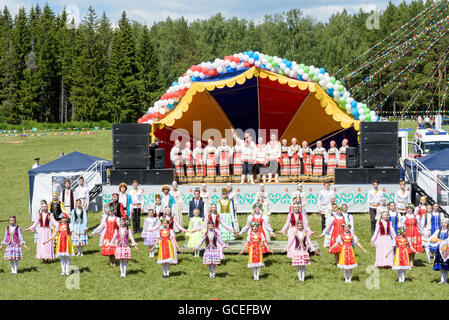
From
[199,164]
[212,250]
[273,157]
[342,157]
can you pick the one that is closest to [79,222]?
[212,250]

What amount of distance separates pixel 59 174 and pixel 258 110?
8438 millimetres

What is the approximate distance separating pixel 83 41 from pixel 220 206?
220 ft

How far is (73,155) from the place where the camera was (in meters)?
20.5

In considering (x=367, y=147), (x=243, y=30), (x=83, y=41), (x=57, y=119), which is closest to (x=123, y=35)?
(x=83, y=41)

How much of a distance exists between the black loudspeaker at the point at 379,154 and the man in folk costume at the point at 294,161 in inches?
98.1

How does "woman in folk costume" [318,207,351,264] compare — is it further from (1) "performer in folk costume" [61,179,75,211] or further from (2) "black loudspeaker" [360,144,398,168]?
(1) "performer in folk costume" [61,179,75,211]

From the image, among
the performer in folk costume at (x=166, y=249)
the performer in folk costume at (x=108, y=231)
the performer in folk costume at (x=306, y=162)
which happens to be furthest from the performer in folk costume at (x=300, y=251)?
the performer in folk costume at (x=306, y=162)

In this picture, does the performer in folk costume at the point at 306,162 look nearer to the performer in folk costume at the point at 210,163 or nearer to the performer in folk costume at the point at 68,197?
the performer in folk costume at the point at 210,163

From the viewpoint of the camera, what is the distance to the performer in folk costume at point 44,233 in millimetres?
12344

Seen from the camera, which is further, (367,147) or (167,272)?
(367,147)

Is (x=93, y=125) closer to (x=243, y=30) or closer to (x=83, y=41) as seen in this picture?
(x=83, y=41)

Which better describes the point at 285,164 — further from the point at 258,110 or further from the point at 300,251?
the point at 300,251

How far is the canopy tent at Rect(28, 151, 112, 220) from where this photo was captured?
18.9 metres

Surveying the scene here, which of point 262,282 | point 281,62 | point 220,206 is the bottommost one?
point 262,282
